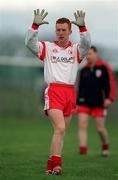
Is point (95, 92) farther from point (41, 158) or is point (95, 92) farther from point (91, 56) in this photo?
point (41, 158)

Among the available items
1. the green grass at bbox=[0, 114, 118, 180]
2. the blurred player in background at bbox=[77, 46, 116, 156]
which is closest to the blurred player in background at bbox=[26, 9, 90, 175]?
the green grass at bbox=[0, 114, 118, 180]

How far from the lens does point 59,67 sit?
13125 mm

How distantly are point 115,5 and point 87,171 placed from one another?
80.8 feet

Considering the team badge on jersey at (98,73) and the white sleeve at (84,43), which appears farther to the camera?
the team badge on jersey at (98,73)

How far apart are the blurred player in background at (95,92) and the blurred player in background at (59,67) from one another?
17.4 ft

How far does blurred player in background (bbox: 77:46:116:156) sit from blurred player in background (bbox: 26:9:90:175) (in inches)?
208

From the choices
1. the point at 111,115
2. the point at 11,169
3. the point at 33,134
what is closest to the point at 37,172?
the point at 11,169

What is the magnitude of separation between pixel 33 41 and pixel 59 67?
1.84 feet

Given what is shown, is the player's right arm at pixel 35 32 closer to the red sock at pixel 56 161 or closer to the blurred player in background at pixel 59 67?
the blurred player in background at pixel 59 67

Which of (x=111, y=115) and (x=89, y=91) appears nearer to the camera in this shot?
(x=89, y=91)

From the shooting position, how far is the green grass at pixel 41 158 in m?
12.8

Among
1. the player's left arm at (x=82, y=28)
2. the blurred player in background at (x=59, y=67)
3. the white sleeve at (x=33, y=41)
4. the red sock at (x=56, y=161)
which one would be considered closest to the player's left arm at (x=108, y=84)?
the blurred player in background at (x=59, y=67)

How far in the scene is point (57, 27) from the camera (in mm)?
13070

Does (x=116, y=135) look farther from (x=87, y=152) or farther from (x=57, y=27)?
(x=57, y=27)
